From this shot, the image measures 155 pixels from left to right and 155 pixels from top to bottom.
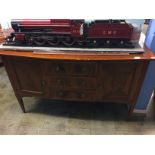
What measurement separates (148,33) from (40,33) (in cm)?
88

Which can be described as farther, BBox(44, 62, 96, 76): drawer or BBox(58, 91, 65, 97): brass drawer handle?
BBox(58, 91, 65, 97): brass drawer handle

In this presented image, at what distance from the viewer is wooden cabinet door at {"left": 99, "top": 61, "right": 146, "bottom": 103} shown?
1.24 m

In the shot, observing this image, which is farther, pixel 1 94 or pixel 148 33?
pixel 1 94

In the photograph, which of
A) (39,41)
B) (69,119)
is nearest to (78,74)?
(39,41)

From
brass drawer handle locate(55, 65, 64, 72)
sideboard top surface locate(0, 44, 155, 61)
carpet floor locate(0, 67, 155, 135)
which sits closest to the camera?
sideboard top surface locate(0, 44, 155, 61)

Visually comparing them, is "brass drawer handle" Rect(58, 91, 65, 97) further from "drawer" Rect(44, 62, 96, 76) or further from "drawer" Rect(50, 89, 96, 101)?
"drawer" Rect(44, 62, 96, 76)

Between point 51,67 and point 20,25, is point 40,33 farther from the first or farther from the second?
point 51,67

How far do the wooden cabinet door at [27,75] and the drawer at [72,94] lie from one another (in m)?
0.14

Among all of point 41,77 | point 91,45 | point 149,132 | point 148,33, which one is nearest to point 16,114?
point 41,77

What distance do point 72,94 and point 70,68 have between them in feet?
0.90

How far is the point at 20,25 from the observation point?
1319mm

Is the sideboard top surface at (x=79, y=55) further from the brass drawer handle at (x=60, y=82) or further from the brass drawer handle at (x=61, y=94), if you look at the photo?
the brass drawer handle at (x=61, y=94)

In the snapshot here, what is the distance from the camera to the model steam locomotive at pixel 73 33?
1.24 m

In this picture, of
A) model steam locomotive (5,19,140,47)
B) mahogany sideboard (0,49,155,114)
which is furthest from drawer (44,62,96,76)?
model steam locomotive (5,19,140,47)
